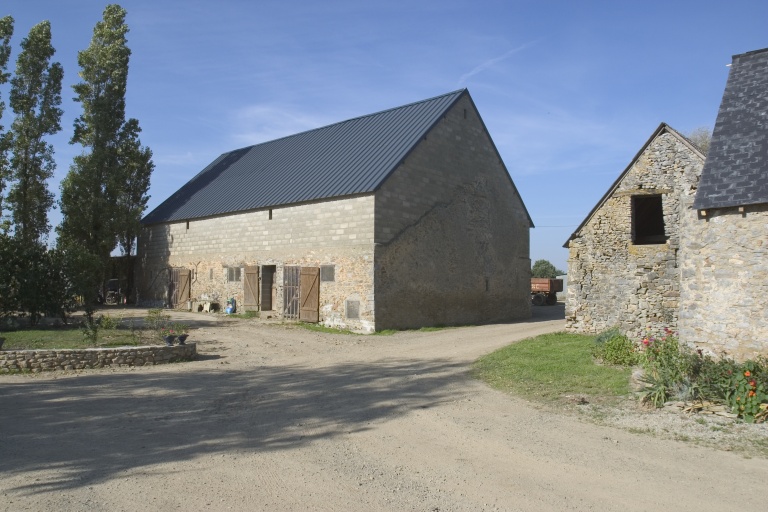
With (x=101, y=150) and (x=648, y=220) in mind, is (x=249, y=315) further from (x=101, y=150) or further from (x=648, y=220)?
(x=648, y=220)

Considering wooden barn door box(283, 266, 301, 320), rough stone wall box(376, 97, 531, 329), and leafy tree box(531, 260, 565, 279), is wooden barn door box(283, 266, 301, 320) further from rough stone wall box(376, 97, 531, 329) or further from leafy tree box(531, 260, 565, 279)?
leafy tree box(531, 260, 565, 279)

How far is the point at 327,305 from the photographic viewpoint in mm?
18906

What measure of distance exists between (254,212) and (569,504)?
1911 cm

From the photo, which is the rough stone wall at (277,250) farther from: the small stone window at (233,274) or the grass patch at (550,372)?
the grass patch at (550,372)

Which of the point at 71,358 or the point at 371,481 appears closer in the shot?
the point at 371,481

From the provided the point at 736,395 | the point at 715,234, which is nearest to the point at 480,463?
the point at 736,395

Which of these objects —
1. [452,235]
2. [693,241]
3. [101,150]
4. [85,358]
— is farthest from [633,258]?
[101,150]

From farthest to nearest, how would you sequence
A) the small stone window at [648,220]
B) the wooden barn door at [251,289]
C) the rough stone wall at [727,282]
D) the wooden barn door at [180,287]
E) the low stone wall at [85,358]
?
the wooden barn door at [180,287]
the wooden barn door at [251,289]
the small stone window at [648,220]
the low stone wall at [85,358]
the rough stone wall at [727,282]

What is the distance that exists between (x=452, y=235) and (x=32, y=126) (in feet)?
68.4

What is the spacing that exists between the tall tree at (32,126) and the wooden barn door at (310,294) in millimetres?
15222

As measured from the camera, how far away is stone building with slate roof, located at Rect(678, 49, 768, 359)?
8.54 m

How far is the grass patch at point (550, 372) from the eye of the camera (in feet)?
29.6

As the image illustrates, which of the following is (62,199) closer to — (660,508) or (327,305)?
(327,305)

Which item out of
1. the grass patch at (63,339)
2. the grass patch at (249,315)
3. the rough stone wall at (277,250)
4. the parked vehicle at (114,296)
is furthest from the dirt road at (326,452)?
the parked vehicle at (114,296)
